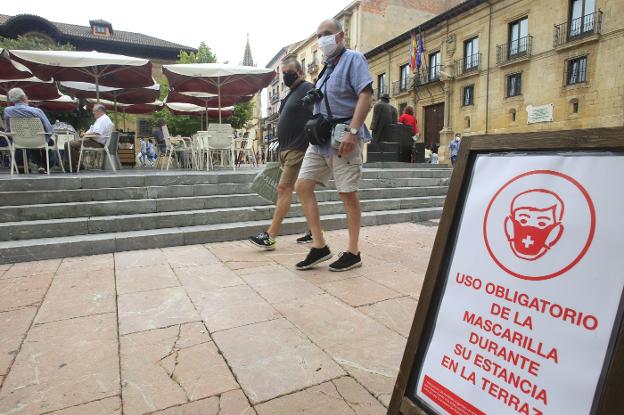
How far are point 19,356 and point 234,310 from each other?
1.13 m

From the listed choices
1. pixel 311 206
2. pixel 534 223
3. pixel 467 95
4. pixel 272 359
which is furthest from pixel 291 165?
pixel 467 95

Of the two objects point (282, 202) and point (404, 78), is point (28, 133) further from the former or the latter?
point (404, 78)

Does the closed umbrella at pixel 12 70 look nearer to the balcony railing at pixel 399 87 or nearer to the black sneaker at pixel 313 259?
the black sneaker at pixel 313 259

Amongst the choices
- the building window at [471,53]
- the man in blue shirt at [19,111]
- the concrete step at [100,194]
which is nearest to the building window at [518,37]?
the building window at [471,53]

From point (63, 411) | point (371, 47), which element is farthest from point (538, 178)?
point (371, 47)

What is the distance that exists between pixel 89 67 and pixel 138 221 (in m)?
6.64

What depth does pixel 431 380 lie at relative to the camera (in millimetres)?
1221

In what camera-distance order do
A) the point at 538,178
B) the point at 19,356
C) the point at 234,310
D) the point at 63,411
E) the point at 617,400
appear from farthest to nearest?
the point at 234,310, the point at 19,356, the point at 63,411, the point at 538,178, the point at 617,400

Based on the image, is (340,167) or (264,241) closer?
(340,167)

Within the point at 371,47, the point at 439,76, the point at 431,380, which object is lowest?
the point at 431,380

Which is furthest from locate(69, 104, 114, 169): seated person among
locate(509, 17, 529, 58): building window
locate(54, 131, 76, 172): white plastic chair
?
locate(509, 17, 529, 58): building window

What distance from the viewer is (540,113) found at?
21000 millimetres

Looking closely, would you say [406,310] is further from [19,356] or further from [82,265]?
[82,265]

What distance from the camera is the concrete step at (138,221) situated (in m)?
4.23
